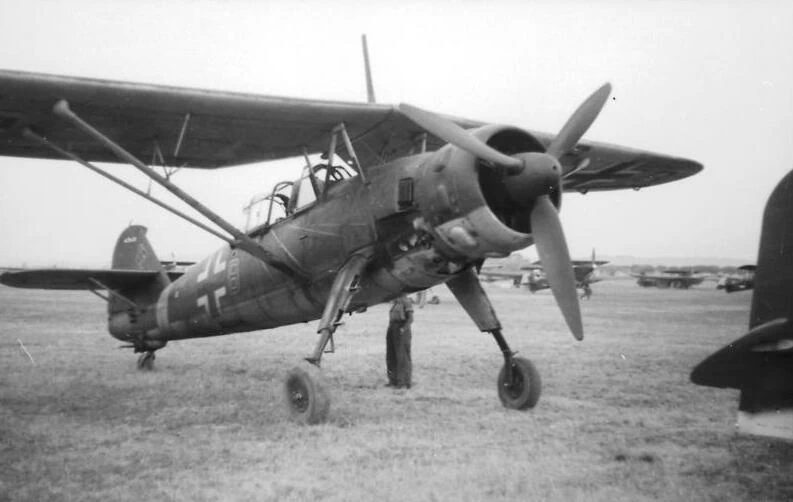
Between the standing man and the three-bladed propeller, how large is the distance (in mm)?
2658

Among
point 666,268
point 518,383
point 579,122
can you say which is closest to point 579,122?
point 579,122

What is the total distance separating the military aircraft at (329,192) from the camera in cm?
495

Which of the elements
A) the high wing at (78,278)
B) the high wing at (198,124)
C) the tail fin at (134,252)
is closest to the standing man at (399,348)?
the high wing at (198,124)

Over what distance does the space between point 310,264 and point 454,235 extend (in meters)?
1.84

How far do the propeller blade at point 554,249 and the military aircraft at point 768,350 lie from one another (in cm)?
176

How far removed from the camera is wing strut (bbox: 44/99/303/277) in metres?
5.44

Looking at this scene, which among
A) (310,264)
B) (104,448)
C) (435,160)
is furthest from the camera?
(310,264)

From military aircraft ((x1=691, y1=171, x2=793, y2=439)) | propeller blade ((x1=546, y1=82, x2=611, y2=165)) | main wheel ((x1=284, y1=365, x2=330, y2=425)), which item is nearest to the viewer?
military aircraft ((x1=691, y1=171, x2=793, y2=439))

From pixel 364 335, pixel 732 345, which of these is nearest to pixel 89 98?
pixel 732 345

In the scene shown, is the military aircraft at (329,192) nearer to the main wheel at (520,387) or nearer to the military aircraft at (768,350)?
the main wheel at (520,387)

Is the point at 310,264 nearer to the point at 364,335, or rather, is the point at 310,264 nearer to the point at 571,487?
the point at 571,487

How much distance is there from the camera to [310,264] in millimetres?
6207

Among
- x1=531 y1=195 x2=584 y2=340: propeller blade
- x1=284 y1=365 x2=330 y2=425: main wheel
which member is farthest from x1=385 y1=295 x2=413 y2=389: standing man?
x1=531 y1=195 x2=584 y2=340: propeller blade

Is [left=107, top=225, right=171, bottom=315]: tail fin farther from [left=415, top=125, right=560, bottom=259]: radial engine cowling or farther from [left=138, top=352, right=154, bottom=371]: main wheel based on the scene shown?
[left=415, top=125, right=560, bottom=259]: radial engine cowling
